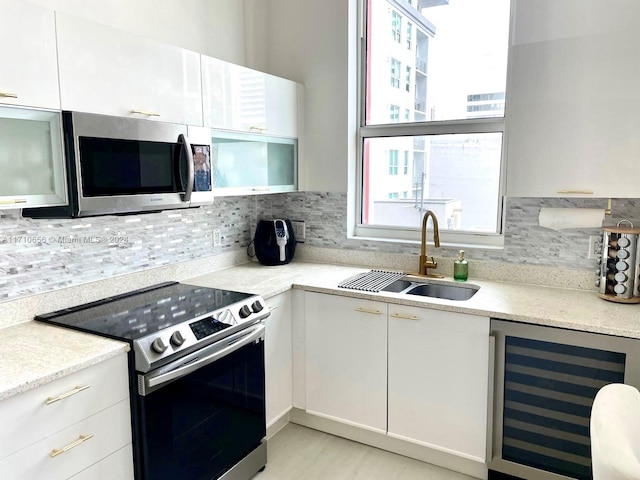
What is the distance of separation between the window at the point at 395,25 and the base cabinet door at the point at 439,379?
1705 mm

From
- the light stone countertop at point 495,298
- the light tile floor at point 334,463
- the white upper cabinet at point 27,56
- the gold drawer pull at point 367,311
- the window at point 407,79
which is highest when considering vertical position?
the window at point 407,79

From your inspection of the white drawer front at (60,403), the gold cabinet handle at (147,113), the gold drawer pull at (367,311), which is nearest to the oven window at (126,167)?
the gold cabinet handle at (147,113)

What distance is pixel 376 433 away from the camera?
2551 mm

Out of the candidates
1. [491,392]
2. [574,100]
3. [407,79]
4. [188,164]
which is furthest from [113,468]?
[407,79]

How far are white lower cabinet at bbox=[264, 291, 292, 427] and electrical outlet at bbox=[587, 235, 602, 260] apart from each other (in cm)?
156

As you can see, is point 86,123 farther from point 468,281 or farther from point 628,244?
point 628,244

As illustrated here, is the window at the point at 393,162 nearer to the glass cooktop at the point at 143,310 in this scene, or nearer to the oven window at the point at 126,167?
the glass cooktop at the point at 143,310

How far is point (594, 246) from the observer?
237 centimetres

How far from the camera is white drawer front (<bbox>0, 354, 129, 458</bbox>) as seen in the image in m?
1.35

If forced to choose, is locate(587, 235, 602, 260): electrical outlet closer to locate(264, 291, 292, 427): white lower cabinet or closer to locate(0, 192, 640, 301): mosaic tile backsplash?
locate(0, 192, 640, 301): mosaic tile backsplash

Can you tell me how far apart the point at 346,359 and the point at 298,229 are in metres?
1.06

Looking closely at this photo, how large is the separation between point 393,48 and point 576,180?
1.44 metres

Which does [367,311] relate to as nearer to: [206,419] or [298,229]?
[206,419]

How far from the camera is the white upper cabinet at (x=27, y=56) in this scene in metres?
1.51
